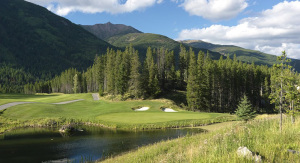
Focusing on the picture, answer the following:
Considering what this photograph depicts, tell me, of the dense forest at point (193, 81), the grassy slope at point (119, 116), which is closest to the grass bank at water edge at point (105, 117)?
the grassy slope at point (119, 116)

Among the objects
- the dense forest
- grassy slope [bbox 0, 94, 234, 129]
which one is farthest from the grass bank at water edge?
the dense forest

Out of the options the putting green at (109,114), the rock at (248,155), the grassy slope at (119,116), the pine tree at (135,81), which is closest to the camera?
the rock at (248,155)

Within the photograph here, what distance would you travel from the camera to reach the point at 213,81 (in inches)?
2997

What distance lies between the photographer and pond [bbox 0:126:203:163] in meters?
23.3

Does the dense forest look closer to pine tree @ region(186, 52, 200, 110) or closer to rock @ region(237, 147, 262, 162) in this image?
pine tree @ region(186, 52, 200, 110)

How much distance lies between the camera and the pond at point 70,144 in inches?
919

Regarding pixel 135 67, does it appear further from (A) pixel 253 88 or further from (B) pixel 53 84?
(B) pixel 53 84

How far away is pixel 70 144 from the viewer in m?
28.5

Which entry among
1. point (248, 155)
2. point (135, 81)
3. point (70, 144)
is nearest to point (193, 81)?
point (135, 81)

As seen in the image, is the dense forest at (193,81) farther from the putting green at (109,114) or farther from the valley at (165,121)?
the putting green at (109,114)

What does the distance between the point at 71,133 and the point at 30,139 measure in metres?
6.35

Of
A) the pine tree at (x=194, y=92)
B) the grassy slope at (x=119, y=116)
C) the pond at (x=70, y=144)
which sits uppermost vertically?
the pine tree at (x=194, y=92)

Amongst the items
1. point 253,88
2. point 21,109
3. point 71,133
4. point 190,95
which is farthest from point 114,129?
point 253,88

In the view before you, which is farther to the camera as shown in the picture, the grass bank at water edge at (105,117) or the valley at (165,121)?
the grass bank at water edge at (105,117)
